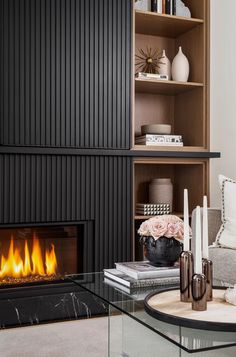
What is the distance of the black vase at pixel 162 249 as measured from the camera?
201 cm

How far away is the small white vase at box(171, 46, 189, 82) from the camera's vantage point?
146 inches

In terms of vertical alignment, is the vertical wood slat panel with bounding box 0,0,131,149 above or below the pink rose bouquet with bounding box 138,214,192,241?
above

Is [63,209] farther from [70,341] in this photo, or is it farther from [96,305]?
[70,341]

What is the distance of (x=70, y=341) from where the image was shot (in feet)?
8.46

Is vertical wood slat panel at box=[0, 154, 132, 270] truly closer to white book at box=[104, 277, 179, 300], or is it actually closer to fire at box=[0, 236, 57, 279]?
fire at box=[0, 236, 57, 279]

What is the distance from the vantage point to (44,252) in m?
3.36

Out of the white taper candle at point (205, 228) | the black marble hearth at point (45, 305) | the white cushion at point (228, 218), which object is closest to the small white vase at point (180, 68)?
the white cushion at point (228, 218)

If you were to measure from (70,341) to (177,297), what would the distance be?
108cm

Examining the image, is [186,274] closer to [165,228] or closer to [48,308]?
[165,228]

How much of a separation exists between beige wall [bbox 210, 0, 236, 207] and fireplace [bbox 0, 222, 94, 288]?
3.46 feet

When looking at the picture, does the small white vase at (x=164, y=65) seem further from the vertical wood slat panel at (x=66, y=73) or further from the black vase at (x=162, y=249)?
the black vase at (x=162, y=249)

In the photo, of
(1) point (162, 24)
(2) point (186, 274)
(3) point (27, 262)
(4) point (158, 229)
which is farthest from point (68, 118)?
(2) point (186, 274)

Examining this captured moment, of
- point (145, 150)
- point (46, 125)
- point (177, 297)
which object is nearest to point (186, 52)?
point (145, 150)

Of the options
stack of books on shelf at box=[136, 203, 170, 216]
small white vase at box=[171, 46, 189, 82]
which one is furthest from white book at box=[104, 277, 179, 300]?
small white vase at box=[171, 46, 189, 82]
